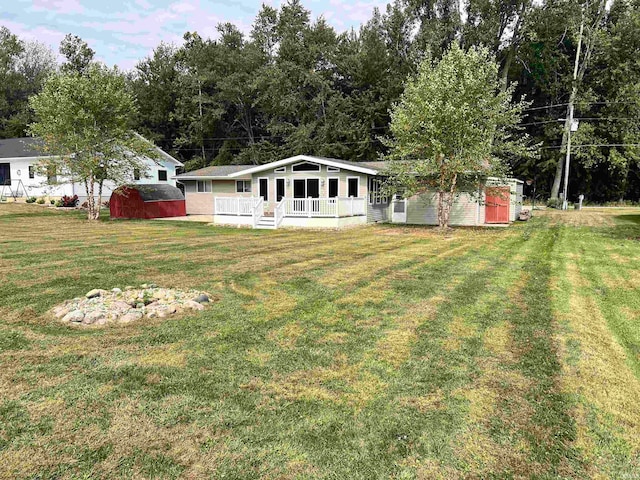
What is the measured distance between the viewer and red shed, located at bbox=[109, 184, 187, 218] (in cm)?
2350

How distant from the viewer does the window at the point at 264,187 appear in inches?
840

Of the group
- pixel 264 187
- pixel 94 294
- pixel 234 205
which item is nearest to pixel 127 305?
pixel 94 294

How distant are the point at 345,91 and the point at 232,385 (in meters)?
41.8

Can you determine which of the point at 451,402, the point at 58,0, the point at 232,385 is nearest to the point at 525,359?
the point at 451,402

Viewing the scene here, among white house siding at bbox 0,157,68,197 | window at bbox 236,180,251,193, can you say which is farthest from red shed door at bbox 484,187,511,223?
white house siding at bbox 0,157,68,197

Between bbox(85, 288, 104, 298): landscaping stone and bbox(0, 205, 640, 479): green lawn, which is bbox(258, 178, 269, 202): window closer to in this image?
bbox(0, 205, 640, 479): green lawn

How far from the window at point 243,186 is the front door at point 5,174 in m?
17.2

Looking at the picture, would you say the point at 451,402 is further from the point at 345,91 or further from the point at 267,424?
the point at 345,91

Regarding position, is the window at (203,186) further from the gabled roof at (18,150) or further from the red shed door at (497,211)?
the red shed door at (497,211)

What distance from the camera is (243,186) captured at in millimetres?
25297

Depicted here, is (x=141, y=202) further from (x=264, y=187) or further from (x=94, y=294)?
(x=94, y=294)

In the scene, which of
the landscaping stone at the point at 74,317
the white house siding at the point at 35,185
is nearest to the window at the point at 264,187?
the white house siding at the point at 35,185

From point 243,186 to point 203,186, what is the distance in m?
3.47

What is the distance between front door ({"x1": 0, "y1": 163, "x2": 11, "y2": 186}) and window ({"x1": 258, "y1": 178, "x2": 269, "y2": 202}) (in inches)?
796
